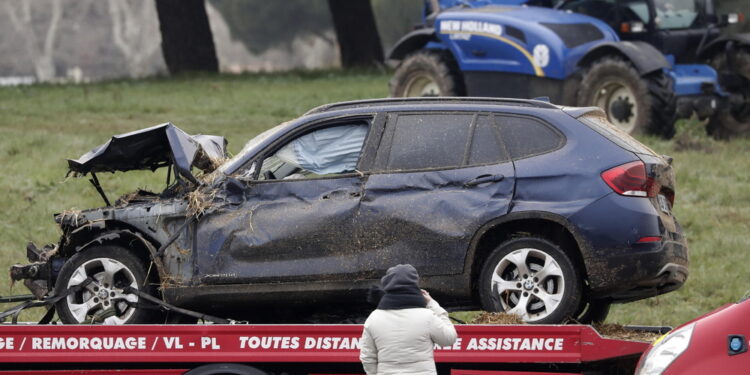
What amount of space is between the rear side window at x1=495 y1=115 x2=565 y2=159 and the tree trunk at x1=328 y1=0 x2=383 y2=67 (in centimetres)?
2271

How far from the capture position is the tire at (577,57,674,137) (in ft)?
61.1

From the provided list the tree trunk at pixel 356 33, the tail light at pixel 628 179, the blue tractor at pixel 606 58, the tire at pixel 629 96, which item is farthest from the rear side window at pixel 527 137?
the tree trunk at pixel 356 33

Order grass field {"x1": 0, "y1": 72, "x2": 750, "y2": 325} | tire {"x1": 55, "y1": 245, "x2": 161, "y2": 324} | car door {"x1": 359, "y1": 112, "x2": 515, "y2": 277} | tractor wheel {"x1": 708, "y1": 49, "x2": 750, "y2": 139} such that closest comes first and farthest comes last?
car door {"x1": 359, "y1": 112, "x2": 515, "y2": 277}, tire {"x1": 55, "y1": 245, "x2": 161, "y2": 324}, grass field {"x1": 0, "y1": 72, "x2": 750, "y2": 325}, tractor wheel {"x1": 708, "y1": 49, "x2": 750, "y2": 139}

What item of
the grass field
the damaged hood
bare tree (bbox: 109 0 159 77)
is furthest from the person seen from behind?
bare tree (bbox: 109 0 159 77)

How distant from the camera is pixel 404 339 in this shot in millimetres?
7617

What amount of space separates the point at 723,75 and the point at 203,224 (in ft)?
40.4

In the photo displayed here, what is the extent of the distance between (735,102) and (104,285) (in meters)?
12.7

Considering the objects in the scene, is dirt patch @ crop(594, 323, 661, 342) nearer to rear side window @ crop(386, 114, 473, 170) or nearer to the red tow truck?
the red tow truck

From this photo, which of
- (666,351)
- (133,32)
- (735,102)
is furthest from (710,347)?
(133,32)

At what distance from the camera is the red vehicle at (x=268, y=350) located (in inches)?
334

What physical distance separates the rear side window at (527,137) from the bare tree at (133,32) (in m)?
76.1

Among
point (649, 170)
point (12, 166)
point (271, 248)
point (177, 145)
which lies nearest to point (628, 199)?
point (649, 170)

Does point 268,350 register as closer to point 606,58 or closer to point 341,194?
point 341,194

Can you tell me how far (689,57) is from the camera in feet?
66.6
